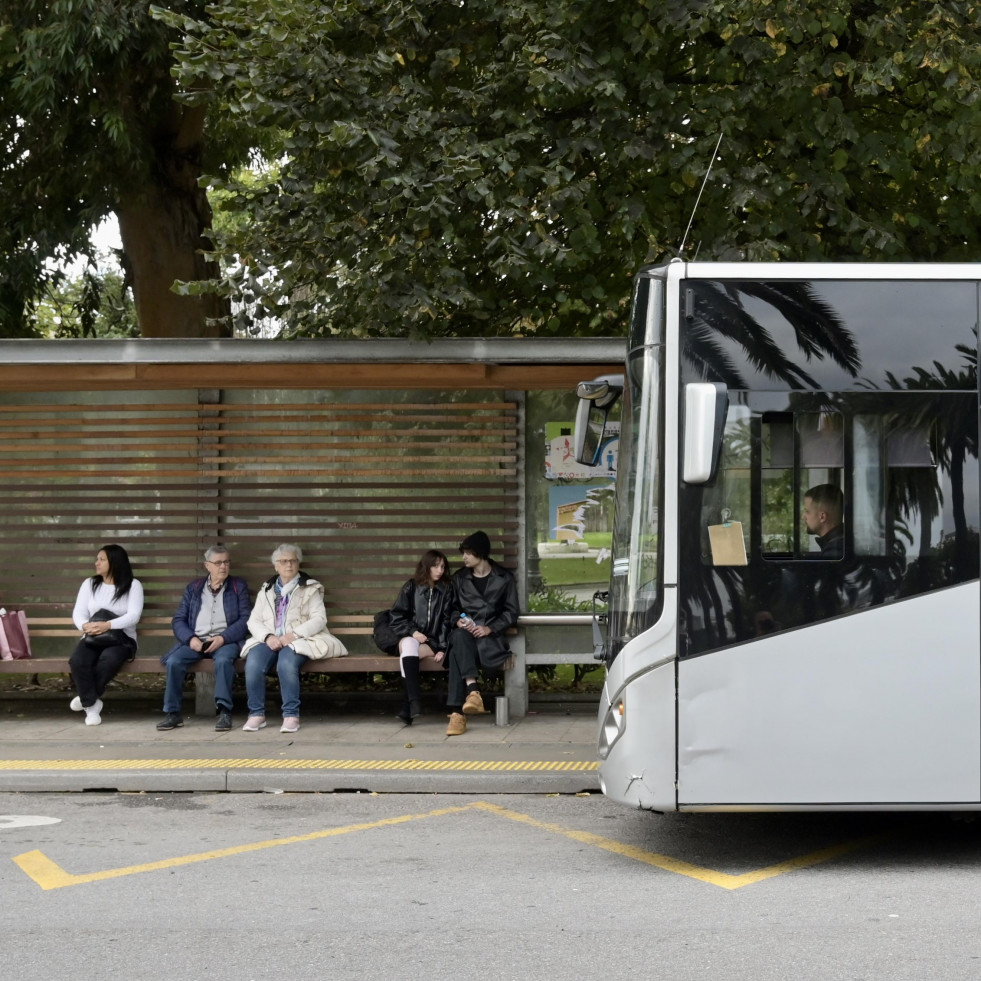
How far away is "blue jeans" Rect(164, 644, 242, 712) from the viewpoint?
1016cm

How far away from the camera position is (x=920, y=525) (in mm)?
6227

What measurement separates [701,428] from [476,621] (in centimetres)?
447

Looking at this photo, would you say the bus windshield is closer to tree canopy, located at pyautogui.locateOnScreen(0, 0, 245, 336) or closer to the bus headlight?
the bus headlight

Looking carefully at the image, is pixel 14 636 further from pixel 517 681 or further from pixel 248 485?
pixel 517 681

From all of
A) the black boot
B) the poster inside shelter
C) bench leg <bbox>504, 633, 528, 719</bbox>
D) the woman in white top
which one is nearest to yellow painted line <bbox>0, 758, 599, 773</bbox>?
the black boot

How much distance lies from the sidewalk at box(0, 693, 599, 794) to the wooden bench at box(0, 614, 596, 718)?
0.24 m

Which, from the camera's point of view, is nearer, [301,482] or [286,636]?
[286,636]

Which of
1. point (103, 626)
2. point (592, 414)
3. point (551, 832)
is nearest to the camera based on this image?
point (551, 832)

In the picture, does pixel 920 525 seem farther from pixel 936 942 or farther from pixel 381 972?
pixel 381 972

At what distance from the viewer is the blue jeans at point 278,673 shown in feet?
33.0

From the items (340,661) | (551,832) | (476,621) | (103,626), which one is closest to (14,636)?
(103,626)

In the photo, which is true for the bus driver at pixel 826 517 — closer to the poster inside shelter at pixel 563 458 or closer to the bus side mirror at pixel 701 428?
the bus side mirror at pixel 701 428

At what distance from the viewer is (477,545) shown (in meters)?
10.2

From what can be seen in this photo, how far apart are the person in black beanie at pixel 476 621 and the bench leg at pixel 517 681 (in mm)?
195
